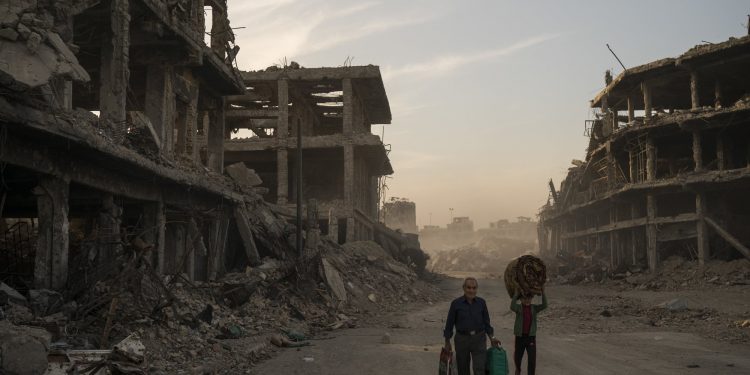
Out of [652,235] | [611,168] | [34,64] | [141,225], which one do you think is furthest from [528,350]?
[611,168]

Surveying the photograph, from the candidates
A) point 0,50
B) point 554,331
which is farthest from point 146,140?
point 554,331

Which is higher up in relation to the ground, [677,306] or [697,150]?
[697,150]

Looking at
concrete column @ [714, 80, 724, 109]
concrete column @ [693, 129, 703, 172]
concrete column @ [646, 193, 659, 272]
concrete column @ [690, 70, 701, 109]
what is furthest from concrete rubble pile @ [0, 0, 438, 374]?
concrete column @ [714, 80, 724, 109]

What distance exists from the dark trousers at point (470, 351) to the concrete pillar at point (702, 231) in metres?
22.4

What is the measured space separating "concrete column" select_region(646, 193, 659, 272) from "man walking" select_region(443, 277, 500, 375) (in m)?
23.4

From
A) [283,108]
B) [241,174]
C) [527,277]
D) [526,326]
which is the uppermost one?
[283,108]

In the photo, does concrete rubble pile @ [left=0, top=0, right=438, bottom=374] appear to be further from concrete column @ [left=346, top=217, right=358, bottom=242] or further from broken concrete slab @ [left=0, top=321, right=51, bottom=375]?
concrete column @ [left=346, top=217, right=358, bottom=242]

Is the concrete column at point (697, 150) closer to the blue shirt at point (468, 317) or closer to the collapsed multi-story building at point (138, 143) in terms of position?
the collapsed multi-story building at point (138, 143)

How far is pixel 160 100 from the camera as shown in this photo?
53.8 feet

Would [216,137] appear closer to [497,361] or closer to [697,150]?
[497,361]

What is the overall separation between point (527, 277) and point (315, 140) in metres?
23.9

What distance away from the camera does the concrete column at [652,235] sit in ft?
88.2

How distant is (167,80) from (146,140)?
418cm

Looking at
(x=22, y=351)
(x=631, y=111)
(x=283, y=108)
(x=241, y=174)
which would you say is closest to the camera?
(x=22, y=351)
